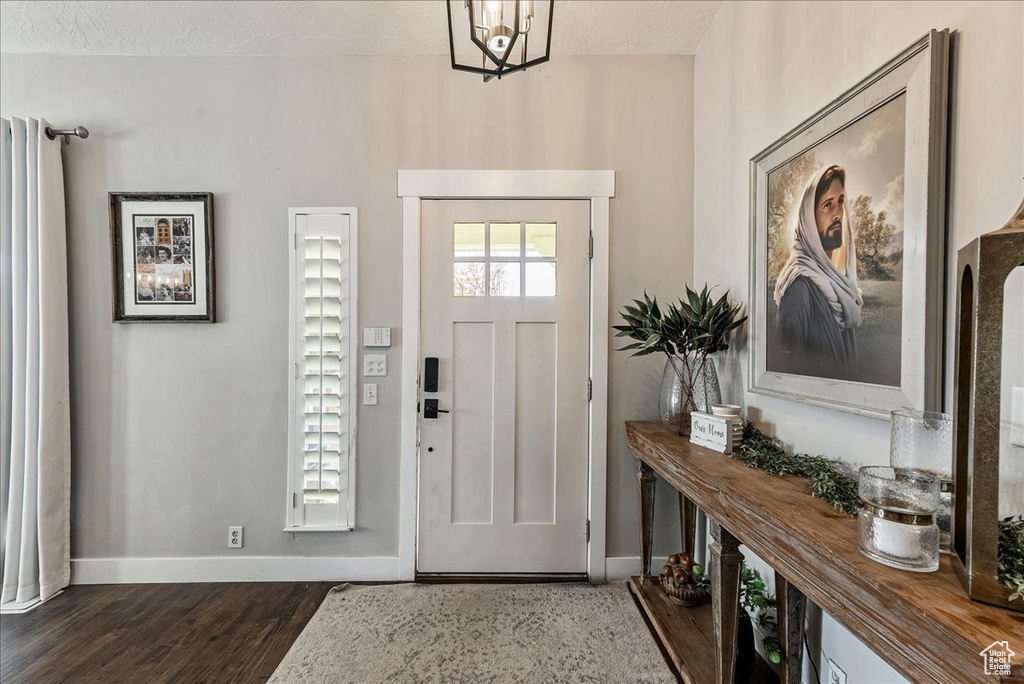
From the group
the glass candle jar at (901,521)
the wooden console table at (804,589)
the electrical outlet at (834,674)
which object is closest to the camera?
the wooden console table at (804,589)

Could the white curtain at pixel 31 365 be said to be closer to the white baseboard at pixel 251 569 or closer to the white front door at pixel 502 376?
the white baseboard at pixel 251 569

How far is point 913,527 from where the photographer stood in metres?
0.81

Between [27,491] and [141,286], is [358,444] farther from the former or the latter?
[27,491]

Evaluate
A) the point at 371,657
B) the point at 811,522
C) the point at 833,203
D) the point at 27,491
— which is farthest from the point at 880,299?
the point at 27,491

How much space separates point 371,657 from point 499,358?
139 centimetres

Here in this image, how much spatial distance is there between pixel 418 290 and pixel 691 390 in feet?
4.62

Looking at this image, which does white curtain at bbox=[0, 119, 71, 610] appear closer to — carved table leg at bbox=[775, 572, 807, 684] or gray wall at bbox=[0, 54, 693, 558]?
gray wall at bbox=[0, 54, 693, 558]

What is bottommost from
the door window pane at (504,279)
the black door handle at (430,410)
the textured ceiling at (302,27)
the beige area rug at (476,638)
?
the beige area rug at (476,638)

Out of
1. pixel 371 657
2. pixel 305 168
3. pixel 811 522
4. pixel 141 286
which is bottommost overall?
pixel 371 657

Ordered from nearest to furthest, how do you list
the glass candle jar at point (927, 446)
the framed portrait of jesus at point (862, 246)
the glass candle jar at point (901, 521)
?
the glass candle jar at point (901, 521) < the glass candle jar at point (927, 446) < the framed portrait of jesus at point (862, 246)

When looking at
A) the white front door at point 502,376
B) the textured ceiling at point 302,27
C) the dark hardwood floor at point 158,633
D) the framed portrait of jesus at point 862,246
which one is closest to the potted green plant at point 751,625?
the framed portrait of jesus at point 862,246

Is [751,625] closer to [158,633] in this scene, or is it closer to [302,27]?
[158,633]

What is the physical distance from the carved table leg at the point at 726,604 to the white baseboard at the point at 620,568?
0.93m

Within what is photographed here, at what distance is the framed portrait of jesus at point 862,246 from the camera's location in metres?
1.03
